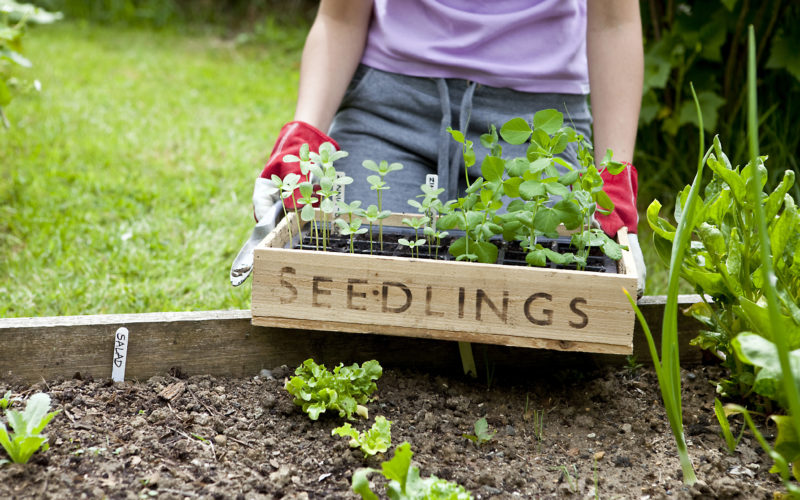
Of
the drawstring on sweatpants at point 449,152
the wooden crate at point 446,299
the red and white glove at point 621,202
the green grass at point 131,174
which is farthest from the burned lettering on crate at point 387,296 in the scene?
the green grass at point 131,174

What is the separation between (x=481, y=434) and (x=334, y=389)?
260mm

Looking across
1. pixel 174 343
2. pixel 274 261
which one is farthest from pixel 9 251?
pixel 274 261

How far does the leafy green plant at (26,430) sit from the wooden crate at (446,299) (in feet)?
1.23

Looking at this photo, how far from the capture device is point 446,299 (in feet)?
4.24

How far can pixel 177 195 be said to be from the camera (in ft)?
9.45

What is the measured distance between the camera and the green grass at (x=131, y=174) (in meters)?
2.11

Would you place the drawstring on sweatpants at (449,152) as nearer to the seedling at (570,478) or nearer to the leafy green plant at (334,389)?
the leafy green plant at (334,389)

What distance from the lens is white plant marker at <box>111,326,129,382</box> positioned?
141cm

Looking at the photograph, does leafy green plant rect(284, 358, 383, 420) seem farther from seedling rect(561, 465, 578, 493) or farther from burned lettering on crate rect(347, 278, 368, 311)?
seedling rect(561, 465, 578, 493)

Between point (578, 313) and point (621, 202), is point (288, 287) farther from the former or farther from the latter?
point (621, 202)

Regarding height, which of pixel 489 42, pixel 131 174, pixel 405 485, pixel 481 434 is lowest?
pixel 131 174

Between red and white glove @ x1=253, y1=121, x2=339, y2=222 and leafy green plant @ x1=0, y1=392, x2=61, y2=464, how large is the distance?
59cm

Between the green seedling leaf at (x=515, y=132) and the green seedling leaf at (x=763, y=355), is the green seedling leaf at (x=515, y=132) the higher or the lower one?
the higher one

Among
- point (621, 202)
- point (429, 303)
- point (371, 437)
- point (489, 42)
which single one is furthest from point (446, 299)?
point (489, 42)
